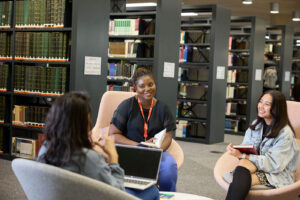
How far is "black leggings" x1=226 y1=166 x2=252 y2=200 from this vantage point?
2961 mm

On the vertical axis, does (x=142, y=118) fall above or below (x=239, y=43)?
below

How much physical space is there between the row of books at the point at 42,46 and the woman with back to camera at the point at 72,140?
3.45 metres

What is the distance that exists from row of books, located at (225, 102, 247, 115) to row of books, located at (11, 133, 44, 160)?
4861 mm

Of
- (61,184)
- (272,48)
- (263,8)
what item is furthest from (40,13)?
(263,8)

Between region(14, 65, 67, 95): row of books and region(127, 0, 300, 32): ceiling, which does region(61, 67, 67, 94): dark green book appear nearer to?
region(14, 65, 67, 95): row of books

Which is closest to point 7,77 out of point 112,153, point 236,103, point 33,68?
point 33,68

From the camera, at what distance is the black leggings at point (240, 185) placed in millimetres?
2961

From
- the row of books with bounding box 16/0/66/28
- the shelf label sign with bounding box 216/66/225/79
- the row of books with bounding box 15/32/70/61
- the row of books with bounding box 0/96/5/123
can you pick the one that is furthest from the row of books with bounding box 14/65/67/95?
the shelf label sign with bounding box 216/66/225/79

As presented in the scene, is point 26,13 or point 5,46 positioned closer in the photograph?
point 26,13

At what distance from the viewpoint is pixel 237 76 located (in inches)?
365

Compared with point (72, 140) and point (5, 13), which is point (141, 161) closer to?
point (72, 140)

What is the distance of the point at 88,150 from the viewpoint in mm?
1822

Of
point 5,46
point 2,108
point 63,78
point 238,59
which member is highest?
point 238,59

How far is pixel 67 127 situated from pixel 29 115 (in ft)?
12.8
